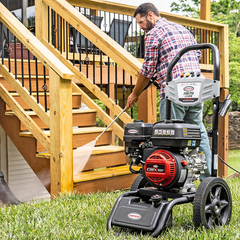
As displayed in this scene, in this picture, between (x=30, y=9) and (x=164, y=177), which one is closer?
(x=164, y=177)

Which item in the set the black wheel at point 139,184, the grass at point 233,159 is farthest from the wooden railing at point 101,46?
the grass at point 233,159

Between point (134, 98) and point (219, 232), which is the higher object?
point (134, 98)

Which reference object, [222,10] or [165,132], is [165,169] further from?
[222,10]

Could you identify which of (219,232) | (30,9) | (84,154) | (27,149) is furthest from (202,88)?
(30,9)

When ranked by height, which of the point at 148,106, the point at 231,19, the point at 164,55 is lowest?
the point at 148,106

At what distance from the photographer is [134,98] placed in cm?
353

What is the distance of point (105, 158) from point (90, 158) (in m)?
0.22

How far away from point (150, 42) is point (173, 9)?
16.3 metres

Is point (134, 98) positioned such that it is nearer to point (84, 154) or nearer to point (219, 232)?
point (84, 154)

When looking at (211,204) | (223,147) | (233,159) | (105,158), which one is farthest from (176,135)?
(233,159)

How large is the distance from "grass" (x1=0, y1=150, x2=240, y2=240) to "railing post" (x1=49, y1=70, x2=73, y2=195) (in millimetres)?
193

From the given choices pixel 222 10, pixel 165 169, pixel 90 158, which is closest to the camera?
pixel 165 169

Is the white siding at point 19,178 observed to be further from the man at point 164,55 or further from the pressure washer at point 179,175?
the pressure washer at point 179,175

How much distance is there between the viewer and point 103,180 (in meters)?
3.95
